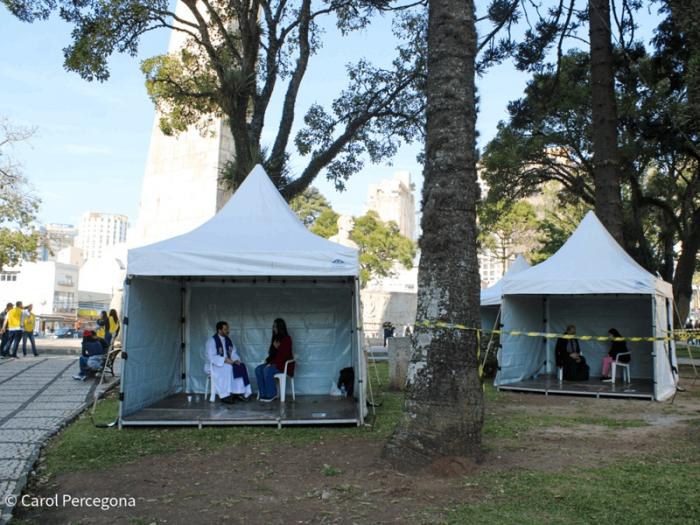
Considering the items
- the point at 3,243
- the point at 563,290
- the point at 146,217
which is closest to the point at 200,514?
the point at 563,290

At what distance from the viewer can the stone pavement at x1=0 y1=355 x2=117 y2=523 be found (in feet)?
17.3

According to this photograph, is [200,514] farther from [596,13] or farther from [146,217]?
[146,217]

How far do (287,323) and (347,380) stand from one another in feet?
4.69

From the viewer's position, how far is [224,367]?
30.9 ft

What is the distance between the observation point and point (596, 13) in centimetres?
1389

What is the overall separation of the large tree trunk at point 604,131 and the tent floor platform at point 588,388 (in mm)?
3009

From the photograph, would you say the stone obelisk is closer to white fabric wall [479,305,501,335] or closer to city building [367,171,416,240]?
white fabric wall [479,305,501,335]

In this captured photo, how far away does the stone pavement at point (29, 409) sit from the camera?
5.28 meters

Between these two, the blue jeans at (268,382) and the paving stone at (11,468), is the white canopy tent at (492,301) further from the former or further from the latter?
the paving stone at (11,468)

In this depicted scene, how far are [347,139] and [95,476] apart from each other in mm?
10985

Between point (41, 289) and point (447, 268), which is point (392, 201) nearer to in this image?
point (41, 289)

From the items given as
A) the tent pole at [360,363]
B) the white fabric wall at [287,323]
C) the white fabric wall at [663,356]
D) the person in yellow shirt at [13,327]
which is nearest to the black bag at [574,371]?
the white fabric wall at [663,356]

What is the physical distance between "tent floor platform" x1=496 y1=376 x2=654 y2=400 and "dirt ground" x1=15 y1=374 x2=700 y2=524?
3.65 metres

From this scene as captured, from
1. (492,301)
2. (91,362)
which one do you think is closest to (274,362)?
(91,362)
